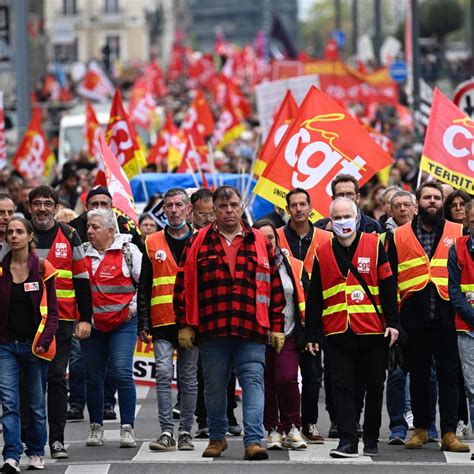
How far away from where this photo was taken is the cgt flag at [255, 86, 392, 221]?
47.9 ft

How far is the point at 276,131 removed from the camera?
1788cm

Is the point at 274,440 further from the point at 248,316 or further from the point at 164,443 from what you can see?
the point at 248,316

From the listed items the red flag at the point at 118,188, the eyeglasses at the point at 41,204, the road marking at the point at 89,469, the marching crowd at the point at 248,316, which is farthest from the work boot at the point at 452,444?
the red flag at the point at 118,188

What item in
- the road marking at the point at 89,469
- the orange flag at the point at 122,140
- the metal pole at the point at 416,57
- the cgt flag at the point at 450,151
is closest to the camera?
the road marking at the point at 89,469

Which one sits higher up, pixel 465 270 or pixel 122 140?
pixel 122 140

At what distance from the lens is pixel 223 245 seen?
11500 millimetres

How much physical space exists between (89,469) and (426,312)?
259 cm

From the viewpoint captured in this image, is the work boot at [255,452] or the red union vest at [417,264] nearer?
the work boot at [255,452]

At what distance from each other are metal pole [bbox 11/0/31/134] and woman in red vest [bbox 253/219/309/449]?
16524mm

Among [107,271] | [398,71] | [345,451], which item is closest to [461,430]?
[345,451]

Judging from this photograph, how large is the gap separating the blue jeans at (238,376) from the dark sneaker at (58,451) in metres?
0.99

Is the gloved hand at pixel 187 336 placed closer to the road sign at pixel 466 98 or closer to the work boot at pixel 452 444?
the work boot at pixel 452 444

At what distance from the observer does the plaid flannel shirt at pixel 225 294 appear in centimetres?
1141

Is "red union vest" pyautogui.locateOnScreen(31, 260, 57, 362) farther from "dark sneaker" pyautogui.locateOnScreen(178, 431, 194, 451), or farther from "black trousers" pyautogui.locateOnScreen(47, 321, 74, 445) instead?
"dark sneaker" pyautogui.locateOnScreen(178, 431, 194, 451)
